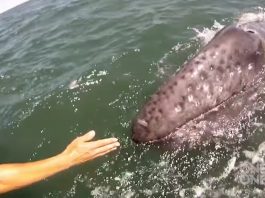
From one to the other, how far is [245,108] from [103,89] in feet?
9.57

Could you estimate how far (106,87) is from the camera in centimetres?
874

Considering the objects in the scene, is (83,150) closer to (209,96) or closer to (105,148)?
(105,148)

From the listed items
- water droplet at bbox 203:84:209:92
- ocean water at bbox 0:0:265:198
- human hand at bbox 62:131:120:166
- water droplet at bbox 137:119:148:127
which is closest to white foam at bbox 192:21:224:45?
ocean water at bbox 0:0:265:198

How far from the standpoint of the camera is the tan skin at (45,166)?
5.83 metres

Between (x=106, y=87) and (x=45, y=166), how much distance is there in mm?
3094

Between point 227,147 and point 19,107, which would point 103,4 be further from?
point 227,147

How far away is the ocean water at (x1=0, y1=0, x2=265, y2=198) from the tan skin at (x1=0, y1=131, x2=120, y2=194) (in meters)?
0.61

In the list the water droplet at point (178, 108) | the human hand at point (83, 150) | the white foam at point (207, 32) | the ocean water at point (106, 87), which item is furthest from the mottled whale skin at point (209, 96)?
the white foam at point (207, 32)

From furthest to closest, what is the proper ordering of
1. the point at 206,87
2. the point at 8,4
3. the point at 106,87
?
the point at 8,4 → the point at 106,87 → the point at 206,87

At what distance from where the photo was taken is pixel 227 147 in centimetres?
654

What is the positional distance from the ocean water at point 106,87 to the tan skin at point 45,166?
607mm

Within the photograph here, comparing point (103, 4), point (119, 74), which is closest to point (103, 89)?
point (119, 74)

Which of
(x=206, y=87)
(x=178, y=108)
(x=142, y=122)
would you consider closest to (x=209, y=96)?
(x=206, y=87)

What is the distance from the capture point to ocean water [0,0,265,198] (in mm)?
6312
